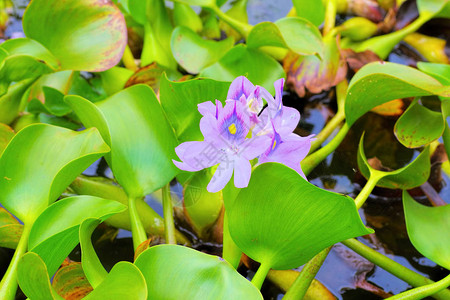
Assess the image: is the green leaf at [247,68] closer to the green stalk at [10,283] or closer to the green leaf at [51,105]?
the green leaf at [51,105]

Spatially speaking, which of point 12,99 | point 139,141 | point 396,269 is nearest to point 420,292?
point 396,269

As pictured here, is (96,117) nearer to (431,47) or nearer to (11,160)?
(11,160)

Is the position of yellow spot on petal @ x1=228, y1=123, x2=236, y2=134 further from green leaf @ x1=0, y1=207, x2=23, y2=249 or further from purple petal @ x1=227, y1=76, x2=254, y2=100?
green leaf @ x1=0, y1=207, x2=23, y2=249

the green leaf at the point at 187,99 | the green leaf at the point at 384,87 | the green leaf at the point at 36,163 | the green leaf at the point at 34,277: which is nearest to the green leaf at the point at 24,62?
the green leaf at the point at 36,163

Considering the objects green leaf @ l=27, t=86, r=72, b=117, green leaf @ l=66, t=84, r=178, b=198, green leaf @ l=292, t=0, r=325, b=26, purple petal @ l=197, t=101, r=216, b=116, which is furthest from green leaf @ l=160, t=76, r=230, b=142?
green leaf @ l=292, t=0, r=325, b=26

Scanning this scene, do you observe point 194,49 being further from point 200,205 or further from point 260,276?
point 260,276

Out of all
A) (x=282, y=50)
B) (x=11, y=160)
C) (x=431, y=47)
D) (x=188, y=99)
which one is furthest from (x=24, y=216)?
(x=431, y=47)
